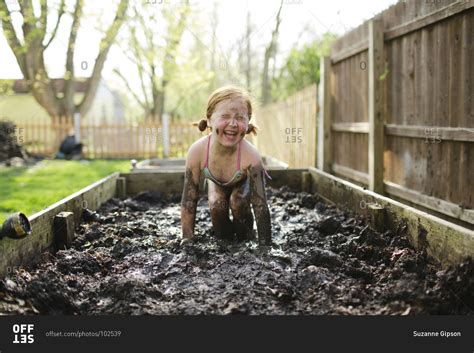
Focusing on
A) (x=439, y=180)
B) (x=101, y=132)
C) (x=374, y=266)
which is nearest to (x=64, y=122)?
(x=101, y=132)

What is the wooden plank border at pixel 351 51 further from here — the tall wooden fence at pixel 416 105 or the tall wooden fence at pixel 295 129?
the tall wooden fence at pixel 295 129

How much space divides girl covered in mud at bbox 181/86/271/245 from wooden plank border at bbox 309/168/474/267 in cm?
76

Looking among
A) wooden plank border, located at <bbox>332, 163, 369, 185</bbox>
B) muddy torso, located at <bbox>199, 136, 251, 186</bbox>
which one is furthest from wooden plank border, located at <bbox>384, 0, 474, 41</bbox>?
muddy torso, located at <bbox>199, 136, 251, 186</bbox>

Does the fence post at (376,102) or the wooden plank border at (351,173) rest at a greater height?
the fence post at (376,102)

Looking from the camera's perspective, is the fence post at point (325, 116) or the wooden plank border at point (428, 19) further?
the fence post at point (325, 116)

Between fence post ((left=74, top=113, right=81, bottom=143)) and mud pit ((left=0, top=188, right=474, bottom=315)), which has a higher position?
fence post ((left=74, top=113, right=81, bottom=143))

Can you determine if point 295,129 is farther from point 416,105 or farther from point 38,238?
point 38,238

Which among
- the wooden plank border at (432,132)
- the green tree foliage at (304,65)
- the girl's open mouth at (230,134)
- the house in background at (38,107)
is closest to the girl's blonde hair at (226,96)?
the girl's open mouth at (230,134)

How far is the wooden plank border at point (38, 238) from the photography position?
227cm

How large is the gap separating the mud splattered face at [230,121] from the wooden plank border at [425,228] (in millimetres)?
1032

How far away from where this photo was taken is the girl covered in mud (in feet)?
10.0

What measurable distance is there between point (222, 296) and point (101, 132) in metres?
14.2

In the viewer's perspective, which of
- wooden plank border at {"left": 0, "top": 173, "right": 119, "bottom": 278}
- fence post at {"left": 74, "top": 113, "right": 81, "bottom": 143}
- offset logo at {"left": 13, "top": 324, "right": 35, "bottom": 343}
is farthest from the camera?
fence post at {"left": 74, "top": 113, "right": 81, "bottom": 143}

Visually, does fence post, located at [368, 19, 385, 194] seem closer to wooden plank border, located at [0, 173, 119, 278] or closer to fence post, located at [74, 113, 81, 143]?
wooden plank border, located at [0, 173, 119, 278]
